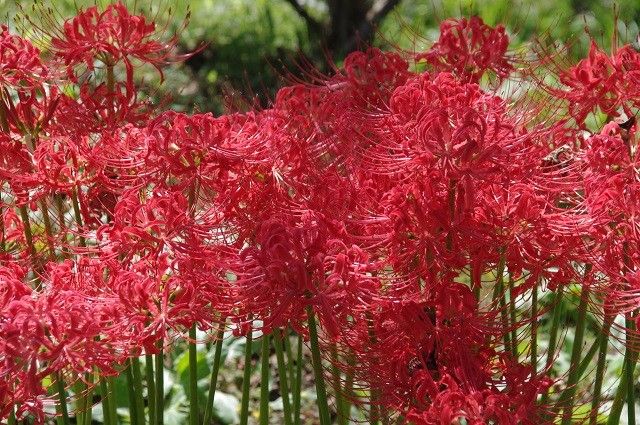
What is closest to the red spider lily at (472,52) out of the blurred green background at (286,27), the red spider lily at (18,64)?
the red spider lily at (18,64)

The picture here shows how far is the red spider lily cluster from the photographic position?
1783mm

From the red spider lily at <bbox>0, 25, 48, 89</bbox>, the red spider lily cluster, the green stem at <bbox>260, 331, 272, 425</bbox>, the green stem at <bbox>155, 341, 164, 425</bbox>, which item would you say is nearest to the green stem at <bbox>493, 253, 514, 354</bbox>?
the red spider lily cluster

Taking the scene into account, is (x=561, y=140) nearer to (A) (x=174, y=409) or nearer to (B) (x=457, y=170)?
(B) (x=457, y=170)

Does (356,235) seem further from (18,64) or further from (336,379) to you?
(18,64)

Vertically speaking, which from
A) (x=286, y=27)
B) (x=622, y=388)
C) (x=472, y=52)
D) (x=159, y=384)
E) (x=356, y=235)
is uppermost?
(x=286, y=27)

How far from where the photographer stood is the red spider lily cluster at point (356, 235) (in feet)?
5.85

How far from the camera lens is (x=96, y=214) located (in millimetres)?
2404

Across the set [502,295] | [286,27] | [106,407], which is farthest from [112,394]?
[286,27]

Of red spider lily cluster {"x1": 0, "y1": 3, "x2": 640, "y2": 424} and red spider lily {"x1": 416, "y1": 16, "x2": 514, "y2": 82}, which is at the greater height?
red spider lily {"x1": 416, "y1": 16, "x2": 514, "y2": 82}

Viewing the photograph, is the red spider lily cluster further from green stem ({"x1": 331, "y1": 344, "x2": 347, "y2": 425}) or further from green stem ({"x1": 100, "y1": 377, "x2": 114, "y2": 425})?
green stem ({"x1": 100, "y1": 377, "x2": 114, "y2": 425})

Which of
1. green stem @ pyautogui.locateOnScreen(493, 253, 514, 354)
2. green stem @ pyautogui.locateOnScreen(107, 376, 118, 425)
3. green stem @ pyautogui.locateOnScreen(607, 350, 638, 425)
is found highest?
green stem @ pyautogui.locateOnScreen(493, 253, 514, 354)

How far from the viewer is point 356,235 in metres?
2.00

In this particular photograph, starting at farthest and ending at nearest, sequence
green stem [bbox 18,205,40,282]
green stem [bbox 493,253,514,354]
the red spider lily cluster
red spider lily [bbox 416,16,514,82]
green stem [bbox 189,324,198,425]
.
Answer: red spider lily [bbox 416,16,514,82] < green stem [bbox 18,205,40,282] < green stem [bbox 189,324,198,425] < green stem [bbox 493,253,514,354] < the red spider lily cluster

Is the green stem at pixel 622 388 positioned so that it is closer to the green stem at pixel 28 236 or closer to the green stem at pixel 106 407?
the green stem at pixel 106 407
